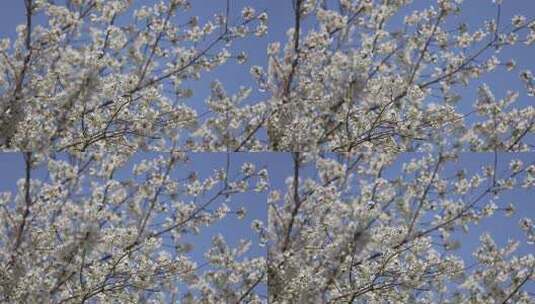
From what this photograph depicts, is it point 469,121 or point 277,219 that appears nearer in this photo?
point 277,219

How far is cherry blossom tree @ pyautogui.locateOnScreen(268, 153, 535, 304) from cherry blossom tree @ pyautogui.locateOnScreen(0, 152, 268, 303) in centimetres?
14

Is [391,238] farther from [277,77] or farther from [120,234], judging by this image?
[120,234]

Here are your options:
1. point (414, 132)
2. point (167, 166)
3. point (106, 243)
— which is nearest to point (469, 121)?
point (414, 132)

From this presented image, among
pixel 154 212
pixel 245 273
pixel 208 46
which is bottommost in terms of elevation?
pixel 245 273

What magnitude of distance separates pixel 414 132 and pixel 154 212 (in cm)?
106

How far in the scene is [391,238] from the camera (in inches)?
113

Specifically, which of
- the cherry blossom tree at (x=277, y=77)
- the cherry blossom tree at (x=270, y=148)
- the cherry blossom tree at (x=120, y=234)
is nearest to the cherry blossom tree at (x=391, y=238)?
the cherry blossom tree at (x=270, y=148)

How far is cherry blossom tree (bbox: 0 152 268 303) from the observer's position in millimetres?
2783

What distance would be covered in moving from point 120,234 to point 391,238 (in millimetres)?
926

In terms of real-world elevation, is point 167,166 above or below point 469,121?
below

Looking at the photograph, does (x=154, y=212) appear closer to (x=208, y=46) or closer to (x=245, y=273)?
(x=245, y=273)

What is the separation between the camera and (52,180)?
282 cm

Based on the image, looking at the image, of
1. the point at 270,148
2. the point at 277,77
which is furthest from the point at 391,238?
the point at 277,77

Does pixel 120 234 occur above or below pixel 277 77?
below
